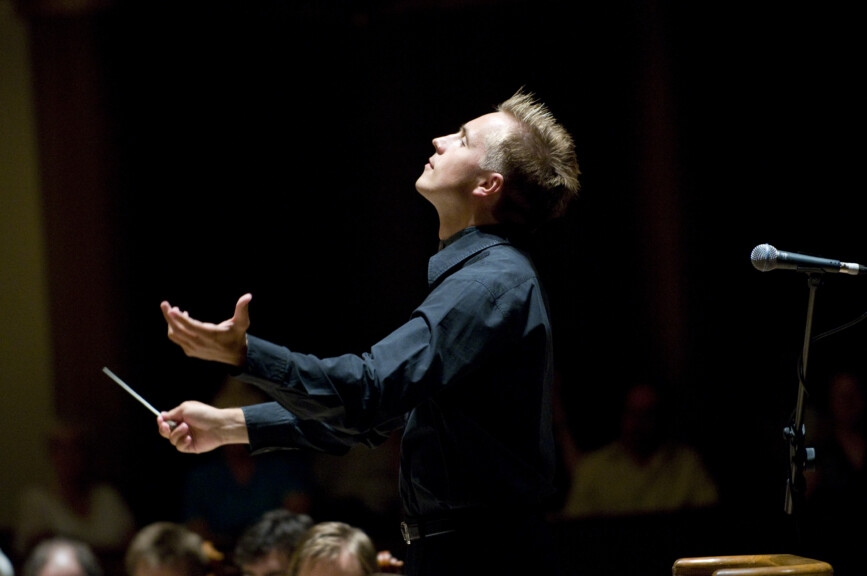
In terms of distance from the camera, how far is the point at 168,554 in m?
2.91

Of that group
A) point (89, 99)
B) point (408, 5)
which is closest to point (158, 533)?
point (89, 99)

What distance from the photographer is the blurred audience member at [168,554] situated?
2895 mm

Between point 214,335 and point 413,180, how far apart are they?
275cm

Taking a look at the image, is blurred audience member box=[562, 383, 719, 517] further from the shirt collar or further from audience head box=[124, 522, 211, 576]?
the shirt collar

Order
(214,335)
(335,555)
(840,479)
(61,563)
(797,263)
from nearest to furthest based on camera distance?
1. (214,335)
2. (797,263)
3. (335,555)
4. (61,563)
5. (840,479)

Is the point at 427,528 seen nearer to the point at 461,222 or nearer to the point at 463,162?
the point at 461,222

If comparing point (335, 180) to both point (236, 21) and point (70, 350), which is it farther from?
point (70, 350)

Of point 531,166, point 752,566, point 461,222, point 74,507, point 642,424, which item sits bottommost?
point 74,507

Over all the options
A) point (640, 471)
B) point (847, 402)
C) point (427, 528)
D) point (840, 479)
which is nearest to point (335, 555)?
point (427, 528)

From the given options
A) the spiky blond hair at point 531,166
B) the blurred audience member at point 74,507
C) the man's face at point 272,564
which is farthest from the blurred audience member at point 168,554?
the spiky blond hair at point 531,166

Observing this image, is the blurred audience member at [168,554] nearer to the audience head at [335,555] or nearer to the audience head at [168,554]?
the audience head at [168,554]

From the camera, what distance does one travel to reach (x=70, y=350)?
4238mm

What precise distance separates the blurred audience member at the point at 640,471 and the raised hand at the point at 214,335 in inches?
104

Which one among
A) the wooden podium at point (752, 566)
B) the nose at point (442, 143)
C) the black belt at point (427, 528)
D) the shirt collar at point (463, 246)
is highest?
the nose at point (442, 143)
